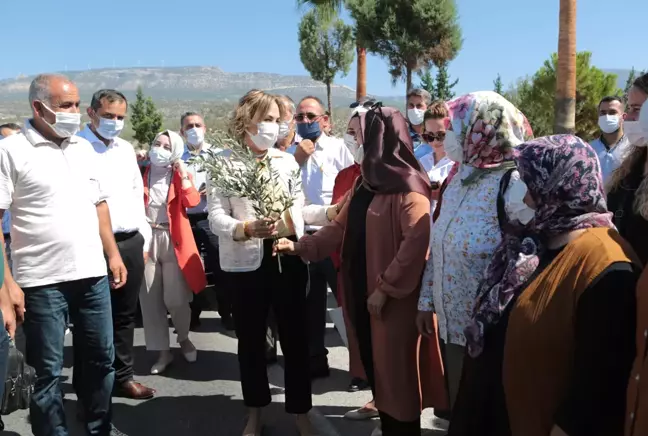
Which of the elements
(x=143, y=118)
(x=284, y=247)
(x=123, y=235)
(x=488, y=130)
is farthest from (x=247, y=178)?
(x=143, y=118)

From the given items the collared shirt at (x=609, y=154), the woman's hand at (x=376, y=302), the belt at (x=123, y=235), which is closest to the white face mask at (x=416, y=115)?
the collared shirt at (x=609, y=154)

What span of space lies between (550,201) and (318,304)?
317 centimetres

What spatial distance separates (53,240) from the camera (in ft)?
10.2

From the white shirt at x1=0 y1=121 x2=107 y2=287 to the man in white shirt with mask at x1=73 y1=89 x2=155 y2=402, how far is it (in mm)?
988

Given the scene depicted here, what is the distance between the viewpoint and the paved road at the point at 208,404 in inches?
151

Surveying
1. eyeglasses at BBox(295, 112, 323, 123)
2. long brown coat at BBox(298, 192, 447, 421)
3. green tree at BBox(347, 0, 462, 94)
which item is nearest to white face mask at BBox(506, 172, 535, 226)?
long brown coat at BBox(298, 192, 447, 421)

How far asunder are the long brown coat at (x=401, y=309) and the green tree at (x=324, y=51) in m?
40.0

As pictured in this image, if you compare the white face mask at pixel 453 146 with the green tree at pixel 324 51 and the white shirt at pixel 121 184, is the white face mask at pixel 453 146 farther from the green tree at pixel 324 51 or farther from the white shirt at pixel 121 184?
the green tree at pixel 324 51

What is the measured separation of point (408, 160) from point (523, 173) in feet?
3.75

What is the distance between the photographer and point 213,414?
405cm

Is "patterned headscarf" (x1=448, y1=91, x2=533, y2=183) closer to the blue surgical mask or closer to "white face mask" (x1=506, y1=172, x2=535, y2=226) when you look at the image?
"white face mask" (x1=506, y1=172, x2=535, y2=226)

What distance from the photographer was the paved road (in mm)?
3828

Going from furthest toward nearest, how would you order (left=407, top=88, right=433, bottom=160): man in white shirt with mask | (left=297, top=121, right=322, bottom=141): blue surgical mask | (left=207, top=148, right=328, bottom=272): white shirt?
(left=407, top=88, right=433, bottom=160): man in white shirt with mask → (left=297, top=121, right=322, bottom=141): blue surgical mask → (left=207, top=148, right=328, bottom=272): white shirt

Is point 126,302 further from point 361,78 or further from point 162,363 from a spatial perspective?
point 361,78
